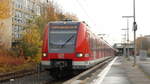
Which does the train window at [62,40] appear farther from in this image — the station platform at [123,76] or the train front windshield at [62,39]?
the station platform at [123,76]

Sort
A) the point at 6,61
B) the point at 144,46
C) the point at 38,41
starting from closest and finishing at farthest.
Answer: the point at 6,61
the point at 38,41
the point at 144,46

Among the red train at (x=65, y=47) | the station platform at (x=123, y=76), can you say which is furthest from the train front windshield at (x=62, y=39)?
the station platform at (x=123, y=76)

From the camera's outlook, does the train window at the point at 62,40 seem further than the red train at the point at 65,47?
Yes

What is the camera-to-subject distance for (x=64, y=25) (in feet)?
66.1

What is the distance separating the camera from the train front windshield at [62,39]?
63.5ft

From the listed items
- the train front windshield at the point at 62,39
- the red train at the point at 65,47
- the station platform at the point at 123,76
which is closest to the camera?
the station platform at the point at 123,76

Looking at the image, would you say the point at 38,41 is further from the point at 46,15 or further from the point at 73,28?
the point at 73,28

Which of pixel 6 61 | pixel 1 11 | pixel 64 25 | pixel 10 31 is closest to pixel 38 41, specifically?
pixel 6 61

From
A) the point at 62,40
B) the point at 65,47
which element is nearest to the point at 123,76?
the point at 65,47

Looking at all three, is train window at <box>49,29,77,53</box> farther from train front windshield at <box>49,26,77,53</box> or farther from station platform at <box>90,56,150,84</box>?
station platform at <box>90,56,150,84</box>

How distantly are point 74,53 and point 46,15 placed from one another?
32.8m

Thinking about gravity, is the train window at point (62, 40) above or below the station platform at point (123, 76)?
above

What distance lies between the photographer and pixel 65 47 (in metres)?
19.4

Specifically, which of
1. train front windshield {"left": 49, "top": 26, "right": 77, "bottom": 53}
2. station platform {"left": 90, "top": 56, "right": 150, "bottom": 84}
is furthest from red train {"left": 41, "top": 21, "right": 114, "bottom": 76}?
station platform {"left": 90, "top": 56, "right": 150, "bottom": 84}
